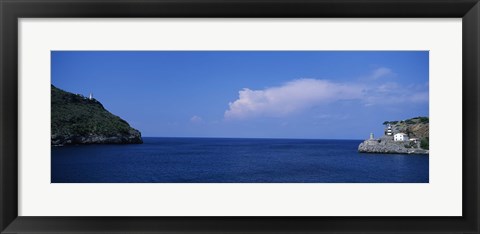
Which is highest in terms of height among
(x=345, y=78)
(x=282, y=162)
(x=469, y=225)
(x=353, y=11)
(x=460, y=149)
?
(x=345, y=78)

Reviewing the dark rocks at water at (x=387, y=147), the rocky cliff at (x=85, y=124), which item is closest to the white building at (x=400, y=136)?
the dark rocks at water at (x=387, y=147)

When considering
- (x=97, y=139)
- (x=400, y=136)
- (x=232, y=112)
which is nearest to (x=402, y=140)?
(x=400, y=136)

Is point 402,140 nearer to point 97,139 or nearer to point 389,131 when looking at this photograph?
point 389,131

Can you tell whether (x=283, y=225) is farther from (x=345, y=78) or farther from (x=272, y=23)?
(x=345, y=78)

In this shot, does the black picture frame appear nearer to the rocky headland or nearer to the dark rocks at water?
the rocky headland

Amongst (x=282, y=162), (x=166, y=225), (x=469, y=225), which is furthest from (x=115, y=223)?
(x=282, y=162)

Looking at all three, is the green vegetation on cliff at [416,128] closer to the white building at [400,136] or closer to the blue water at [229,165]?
the white building at [400,136]
